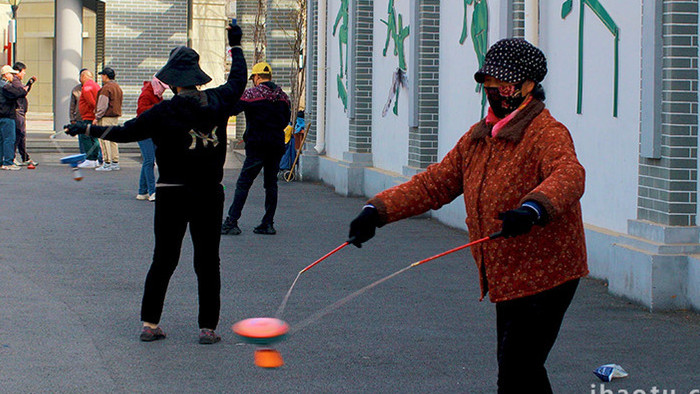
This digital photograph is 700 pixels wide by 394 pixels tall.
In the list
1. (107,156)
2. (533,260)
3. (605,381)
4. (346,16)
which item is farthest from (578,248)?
(107,156)

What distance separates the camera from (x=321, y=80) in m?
20.4

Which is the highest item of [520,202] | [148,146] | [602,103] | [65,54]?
[65,54]

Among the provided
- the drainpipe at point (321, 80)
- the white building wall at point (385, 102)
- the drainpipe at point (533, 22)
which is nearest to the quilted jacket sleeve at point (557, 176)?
the drainpipe at point (533, 22)

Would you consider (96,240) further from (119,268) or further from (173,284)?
(173,284)

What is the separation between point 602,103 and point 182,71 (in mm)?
4013

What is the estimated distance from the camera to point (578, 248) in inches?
165

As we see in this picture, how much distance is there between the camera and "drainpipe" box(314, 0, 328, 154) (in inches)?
800

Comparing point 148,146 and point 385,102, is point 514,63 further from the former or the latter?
point 385,102

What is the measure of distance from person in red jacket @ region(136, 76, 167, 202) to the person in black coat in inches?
269

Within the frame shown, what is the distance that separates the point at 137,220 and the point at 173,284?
454 cm

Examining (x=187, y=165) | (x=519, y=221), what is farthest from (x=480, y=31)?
(x=519, y=221)

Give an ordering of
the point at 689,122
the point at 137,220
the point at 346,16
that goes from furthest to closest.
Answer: the point at 346,16 < the point at 137,220 < the point at 689,122

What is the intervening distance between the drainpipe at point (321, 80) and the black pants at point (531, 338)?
16.1 m

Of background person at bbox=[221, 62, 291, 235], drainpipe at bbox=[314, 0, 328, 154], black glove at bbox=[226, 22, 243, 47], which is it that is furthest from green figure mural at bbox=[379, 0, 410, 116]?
black glove at bbox=[226, 22, 243, 47]
